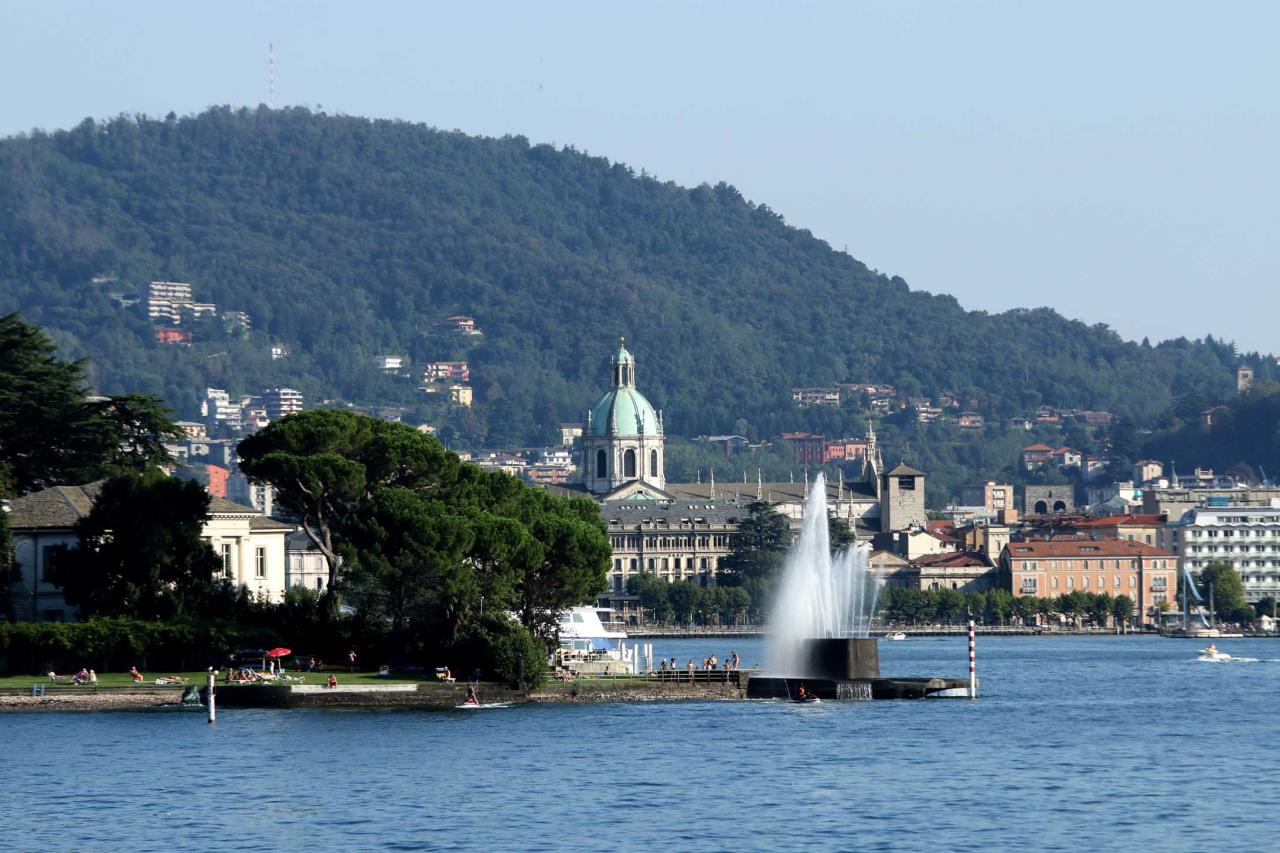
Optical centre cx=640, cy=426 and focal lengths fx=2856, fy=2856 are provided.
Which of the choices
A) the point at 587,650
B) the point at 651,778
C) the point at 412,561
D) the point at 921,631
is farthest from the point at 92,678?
the point at 921,631

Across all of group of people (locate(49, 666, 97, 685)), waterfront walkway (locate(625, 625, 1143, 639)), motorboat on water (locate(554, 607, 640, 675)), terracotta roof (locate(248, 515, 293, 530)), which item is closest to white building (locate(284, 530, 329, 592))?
waterfront walkway (locate(625, 625, 1143, 639))

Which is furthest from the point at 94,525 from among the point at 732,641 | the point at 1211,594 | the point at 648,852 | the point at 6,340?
the point at 1211,594

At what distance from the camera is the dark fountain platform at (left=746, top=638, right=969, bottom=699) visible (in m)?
78.2

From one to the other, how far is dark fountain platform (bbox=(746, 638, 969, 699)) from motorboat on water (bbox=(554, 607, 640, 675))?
790 centimetres

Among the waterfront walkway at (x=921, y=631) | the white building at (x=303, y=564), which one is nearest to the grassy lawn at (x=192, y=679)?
the white building at (x=303, y=564)

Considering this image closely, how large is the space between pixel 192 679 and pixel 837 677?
1753 centimetres

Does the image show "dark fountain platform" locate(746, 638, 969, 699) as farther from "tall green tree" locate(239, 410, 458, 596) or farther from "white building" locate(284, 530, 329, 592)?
"white building" locate(284, 530, 329, 592)

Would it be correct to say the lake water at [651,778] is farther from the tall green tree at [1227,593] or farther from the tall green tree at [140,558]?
the tall green tree at [1227,593]

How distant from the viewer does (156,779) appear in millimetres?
55531

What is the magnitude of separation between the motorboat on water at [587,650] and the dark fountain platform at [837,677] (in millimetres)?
7903

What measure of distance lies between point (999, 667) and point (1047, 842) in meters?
72.1

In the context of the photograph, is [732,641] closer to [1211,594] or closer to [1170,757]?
[1211,594]

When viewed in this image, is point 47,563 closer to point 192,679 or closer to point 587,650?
point 192,679

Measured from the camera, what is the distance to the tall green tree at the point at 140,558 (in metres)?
79.2
